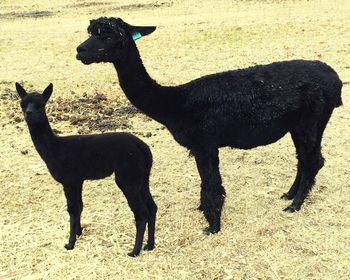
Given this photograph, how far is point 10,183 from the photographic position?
7664mm

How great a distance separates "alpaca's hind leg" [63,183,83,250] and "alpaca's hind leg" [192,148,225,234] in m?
1.60

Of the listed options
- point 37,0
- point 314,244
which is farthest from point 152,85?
point 37,0

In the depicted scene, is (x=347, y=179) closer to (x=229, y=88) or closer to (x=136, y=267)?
(x=229, y=88)

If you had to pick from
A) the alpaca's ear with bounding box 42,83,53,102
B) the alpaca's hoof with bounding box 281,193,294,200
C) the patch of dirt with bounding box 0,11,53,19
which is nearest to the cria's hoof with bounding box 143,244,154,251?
the alpaca's ear with bounding box 42,83,53,102

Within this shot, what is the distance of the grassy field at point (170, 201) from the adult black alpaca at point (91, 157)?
0.75m

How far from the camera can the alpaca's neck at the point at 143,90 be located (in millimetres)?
5555

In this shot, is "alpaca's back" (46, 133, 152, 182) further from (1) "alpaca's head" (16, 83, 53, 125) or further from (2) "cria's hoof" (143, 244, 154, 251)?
(2) "cria's hoof" (143, 244, 154, 251)

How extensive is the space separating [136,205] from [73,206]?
2.74ft

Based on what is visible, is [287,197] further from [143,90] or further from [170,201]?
[143,90]

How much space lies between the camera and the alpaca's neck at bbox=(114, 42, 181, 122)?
18.2ft

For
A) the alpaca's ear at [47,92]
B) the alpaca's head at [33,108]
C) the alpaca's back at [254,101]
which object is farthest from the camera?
the alpaca's back at [254,101]

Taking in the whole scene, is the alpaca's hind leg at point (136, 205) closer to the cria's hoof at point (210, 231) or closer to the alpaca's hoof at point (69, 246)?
the alpaca's hoof at point (69, 246)

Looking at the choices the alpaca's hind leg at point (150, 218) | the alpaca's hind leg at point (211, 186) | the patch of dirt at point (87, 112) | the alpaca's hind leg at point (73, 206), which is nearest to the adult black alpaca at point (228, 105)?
the alpaca's hind leg at point (211, 186)

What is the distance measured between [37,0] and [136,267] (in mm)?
32745
